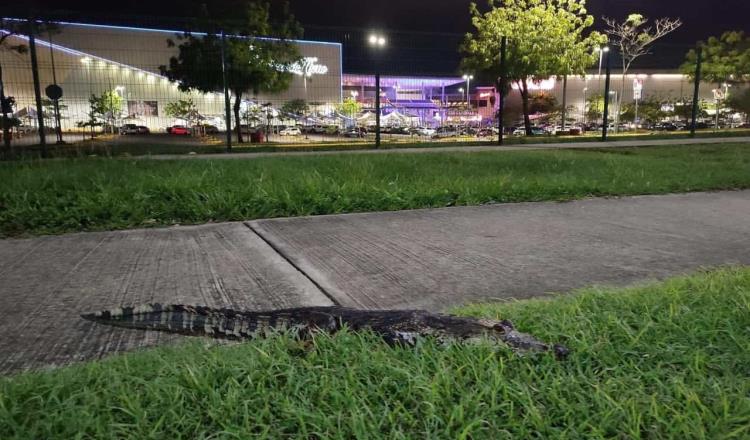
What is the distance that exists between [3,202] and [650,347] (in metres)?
5.55

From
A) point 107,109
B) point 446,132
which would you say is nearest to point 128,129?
point 107,109

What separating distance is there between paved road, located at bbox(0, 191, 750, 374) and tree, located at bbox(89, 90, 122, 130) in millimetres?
11639

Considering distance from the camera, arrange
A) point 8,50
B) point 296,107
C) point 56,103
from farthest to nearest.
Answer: point 296,107 → point 56,103 → point 8,50

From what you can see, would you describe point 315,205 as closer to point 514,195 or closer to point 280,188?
point 280,188

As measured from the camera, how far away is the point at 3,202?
531 centimetres

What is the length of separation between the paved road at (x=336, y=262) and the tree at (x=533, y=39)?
2209 cm

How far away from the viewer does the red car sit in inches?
605

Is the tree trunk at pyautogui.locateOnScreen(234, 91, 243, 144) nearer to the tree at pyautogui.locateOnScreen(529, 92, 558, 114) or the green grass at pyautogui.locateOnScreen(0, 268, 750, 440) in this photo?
the green grass at pyautogui.locateOnScreen(0, 268, 750, 440)

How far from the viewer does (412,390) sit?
76.9 inches

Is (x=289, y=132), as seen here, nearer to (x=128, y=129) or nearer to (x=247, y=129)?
(x=247, y=129)

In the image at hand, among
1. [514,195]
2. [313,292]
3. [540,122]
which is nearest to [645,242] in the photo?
[514,195]

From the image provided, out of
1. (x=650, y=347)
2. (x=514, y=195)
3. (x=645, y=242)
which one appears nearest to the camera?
(x=650, y=347)

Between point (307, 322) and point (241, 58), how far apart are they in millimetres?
15933

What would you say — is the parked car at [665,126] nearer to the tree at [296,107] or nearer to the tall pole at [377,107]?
the tall pole at [377,107]
